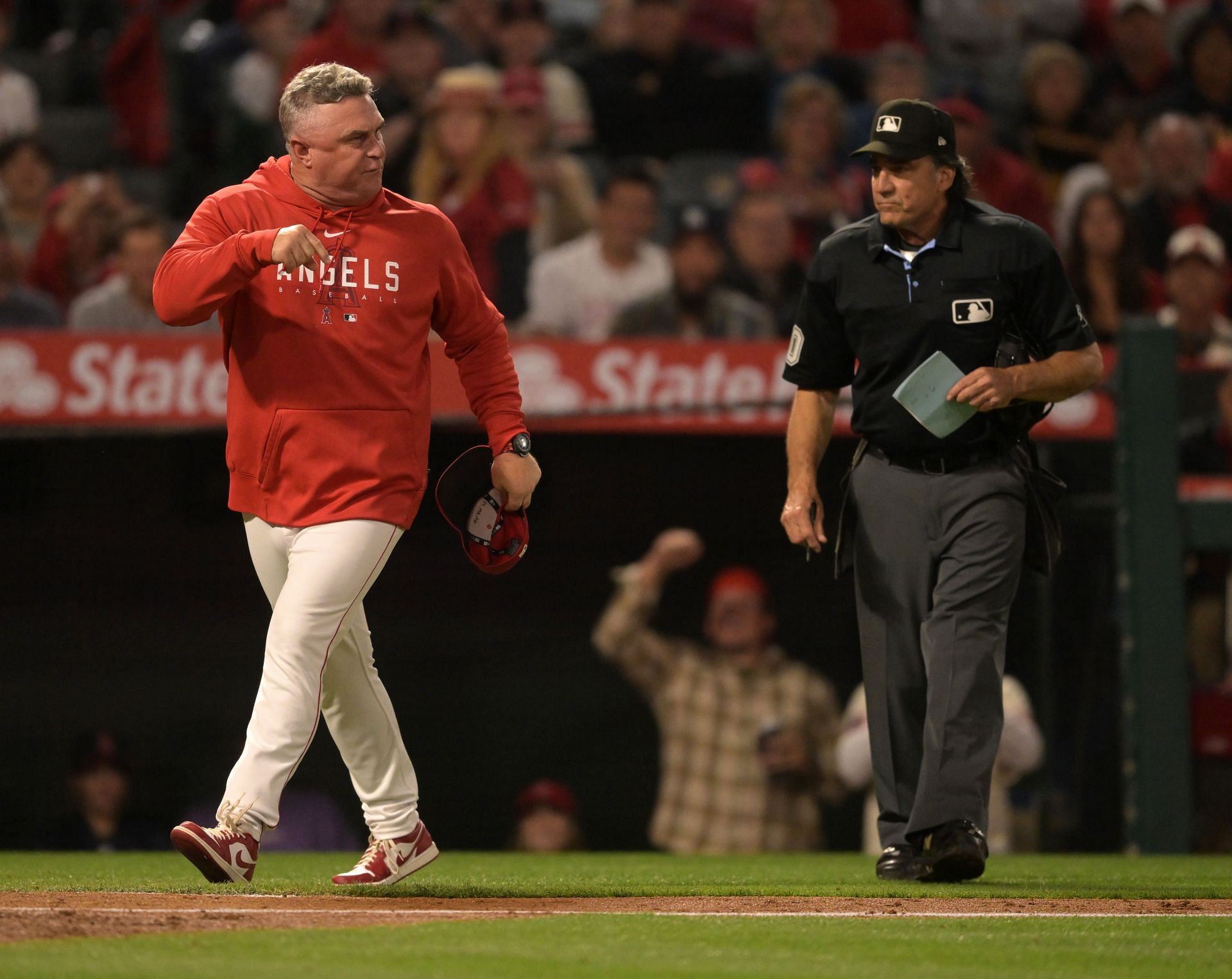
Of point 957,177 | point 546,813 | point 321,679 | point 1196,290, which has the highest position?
point 1196,290

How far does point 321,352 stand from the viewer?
378 centimetres

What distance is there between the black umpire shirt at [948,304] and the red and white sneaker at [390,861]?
1443mm

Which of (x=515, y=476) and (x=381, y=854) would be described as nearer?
(x=381, y=854)

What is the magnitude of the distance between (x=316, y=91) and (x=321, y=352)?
0.53 m

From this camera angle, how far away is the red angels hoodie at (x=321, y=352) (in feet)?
12.3

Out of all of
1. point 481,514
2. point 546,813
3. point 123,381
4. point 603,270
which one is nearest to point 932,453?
point 481,514

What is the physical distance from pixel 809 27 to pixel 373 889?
781 cm

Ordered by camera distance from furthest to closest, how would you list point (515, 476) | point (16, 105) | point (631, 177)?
point (16, 105)
point (631, 177)
point (515, 476)

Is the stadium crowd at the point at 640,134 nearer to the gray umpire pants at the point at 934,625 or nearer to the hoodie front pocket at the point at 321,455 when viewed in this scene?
the gray umpire pants at the point at 934,625

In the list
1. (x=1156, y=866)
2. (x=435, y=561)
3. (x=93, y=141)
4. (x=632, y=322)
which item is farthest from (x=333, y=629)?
(x=93, y=141)

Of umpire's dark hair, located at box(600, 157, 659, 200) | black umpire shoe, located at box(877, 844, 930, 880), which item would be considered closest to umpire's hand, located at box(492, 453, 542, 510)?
black umpire shoe, located at box(877, 844, 930, 880)

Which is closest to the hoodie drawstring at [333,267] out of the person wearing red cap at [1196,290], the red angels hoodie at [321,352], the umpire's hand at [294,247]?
the red angels hoodie at [321,352]

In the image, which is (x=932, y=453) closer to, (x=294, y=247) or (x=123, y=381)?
(x=294, y=247)

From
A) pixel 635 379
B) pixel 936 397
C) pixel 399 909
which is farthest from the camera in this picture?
pixel 635 379
